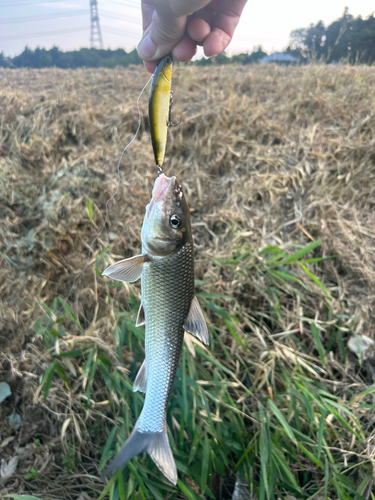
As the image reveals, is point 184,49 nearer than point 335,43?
Yes

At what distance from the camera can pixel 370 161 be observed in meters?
3.60

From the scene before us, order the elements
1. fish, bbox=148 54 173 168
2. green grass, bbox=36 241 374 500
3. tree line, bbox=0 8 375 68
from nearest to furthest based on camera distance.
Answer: fish, bbox=148 54 173 168 → green grass, bbox=36 241 374 500 → tree line, bbox=0 8 375 68

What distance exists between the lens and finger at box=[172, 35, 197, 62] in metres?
1.60

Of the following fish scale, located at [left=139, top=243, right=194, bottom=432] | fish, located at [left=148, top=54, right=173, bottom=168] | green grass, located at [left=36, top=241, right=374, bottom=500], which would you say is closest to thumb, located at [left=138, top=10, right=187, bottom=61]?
fish, located at [left=148, top=54, right=173, bottom=168]

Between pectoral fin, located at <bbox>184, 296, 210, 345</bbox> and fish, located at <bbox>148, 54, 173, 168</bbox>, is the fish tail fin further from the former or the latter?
fish, located at <bbox>148, 54, 173, 168</bbox>

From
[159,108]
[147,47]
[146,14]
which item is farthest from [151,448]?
[146,14]

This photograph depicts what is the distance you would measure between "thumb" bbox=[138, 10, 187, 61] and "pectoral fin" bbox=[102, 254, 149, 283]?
3.23 feet

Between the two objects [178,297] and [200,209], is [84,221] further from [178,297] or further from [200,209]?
[178,297]

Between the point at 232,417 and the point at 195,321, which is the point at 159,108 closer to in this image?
the point at 195,321

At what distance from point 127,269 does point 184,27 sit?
122 cm

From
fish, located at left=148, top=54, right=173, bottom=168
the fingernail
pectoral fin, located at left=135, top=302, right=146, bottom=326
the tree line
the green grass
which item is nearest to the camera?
fish, located at left=148, top=54, right=173, bottom=168

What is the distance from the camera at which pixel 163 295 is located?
119cm

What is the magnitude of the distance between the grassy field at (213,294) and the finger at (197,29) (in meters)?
1.57

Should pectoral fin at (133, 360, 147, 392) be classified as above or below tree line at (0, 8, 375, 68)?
below
